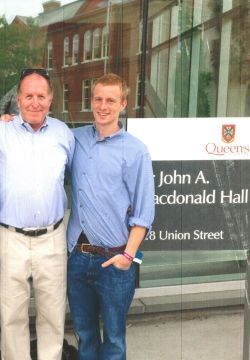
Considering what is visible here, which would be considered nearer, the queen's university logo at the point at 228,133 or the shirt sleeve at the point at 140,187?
the shirt sleeve at the point at 140,187

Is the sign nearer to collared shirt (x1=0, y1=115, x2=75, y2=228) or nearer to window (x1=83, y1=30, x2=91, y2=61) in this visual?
window (x1=83, y1=30, x2=91, y2=61)

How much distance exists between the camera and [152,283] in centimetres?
352

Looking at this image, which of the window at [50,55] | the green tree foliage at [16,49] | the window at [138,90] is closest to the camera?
the green tree foliage at [16,49]

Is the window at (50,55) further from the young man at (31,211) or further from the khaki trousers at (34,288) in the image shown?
the khaki trousers at (34,288)

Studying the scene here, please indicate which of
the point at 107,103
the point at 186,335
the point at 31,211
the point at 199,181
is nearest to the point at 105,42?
the point at 107,103

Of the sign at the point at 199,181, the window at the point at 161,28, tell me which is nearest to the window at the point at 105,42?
the window at the point at 161,28

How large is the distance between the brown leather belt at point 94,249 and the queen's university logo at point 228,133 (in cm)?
97

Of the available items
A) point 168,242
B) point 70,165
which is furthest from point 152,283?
point 70,165

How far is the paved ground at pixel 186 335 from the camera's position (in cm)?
327

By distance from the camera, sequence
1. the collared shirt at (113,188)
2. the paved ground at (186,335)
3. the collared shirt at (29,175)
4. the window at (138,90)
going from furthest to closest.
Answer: the paved ground at (186,335) < the window at (138,90) < the collared shirt at (113,188) < the collared shirt at (29,175)

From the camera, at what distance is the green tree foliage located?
288 centimetres

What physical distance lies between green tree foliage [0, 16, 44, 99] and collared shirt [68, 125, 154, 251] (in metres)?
0.72

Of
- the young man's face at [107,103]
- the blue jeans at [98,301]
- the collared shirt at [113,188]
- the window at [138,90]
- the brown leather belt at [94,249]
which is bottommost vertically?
the blue jeans at [98,301]

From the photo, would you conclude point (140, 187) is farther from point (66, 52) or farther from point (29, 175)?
point (66, 52)
